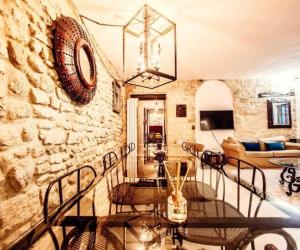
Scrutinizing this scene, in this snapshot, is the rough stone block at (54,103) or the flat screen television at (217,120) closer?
the rough stone block at (54,103)

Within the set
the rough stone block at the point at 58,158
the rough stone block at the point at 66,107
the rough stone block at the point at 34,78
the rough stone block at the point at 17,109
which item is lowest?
the rough stone block at the point at 58,158

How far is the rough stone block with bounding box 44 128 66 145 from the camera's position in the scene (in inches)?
65.6

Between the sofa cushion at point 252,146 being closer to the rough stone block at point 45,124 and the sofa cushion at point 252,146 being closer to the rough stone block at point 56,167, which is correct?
the rough stone block at point 56,167

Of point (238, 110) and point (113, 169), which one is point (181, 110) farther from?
point (113, 169)

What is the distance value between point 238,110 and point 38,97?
6.17 meters

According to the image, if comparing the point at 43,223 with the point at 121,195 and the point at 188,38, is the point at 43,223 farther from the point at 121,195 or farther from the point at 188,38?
the point at 188,38

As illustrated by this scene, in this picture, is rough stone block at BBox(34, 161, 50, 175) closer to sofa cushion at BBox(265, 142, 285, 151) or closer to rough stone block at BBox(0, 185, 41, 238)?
rough stone block at BBox(0, 185, 41, 238)

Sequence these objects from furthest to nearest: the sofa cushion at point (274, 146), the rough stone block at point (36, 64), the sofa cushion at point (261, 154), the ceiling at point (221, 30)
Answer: the sofa cushion at point (274, 146)
the sofa cushion at point (261, 154)
the ceiling at point (221, 30)
the rough stone block at point (36, 64)

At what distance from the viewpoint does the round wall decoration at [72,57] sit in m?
1.81

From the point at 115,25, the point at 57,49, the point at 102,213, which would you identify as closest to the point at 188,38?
the point at 115,25

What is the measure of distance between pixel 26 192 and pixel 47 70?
1009 millimetres

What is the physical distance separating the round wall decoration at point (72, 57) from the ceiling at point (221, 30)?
0.49m

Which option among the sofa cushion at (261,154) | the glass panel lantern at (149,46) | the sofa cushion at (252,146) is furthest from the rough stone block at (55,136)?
the sofa cushion at (252,146)

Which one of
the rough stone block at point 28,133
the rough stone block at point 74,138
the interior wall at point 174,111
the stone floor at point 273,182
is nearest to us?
the rough stone block at point 28,133
